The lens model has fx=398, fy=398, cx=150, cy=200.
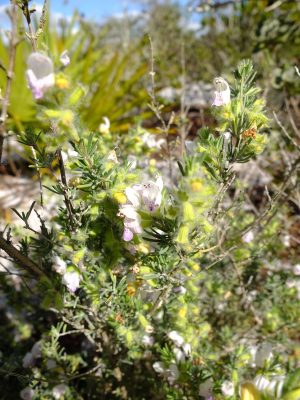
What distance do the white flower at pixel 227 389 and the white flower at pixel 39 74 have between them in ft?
2.84

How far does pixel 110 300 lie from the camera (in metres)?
0.97

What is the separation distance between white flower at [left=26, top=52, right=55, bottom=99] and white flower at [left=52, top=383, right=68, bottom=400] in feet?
3.12

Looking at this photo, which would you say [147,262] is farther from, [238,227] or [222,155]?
[238,227]

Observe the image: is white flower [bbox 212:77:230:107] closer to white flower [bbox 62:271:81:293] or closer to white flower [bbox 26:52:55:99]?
white flower [bbox 26:52:55:99]

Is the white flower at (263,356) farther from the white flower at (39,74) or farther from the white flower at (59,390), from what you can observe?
the white flower at (39,74)

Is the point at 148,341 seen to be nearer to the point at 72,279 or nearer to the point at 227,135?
the point at 72,279

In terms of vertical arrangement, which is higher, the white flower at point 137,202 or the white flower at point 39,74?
the white flower at point 39,74

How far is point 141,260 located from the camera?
0.89 meters

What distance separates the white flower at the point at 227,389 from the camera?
1.03 meters

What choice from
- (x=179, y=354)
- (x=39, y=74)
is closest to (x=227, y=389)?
(x=179, y=354)

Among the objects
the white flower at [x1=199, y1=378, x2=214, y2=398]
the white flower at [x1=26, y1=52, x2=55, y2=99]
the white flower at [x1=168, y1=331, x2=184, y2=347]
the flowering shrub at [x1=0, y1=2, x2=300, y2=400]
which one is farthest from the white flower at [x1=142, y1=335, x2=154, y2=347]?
the white flower at [x1=26, y1=52, x2=55, y2=99]

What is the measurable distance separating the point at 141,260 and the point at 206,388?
41cm

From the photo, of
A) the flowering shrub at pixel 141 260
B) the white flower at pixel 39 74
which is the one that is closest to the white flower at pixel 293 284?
the flowering shrub at pixel 141 260

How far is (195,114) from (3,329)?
282 cm
